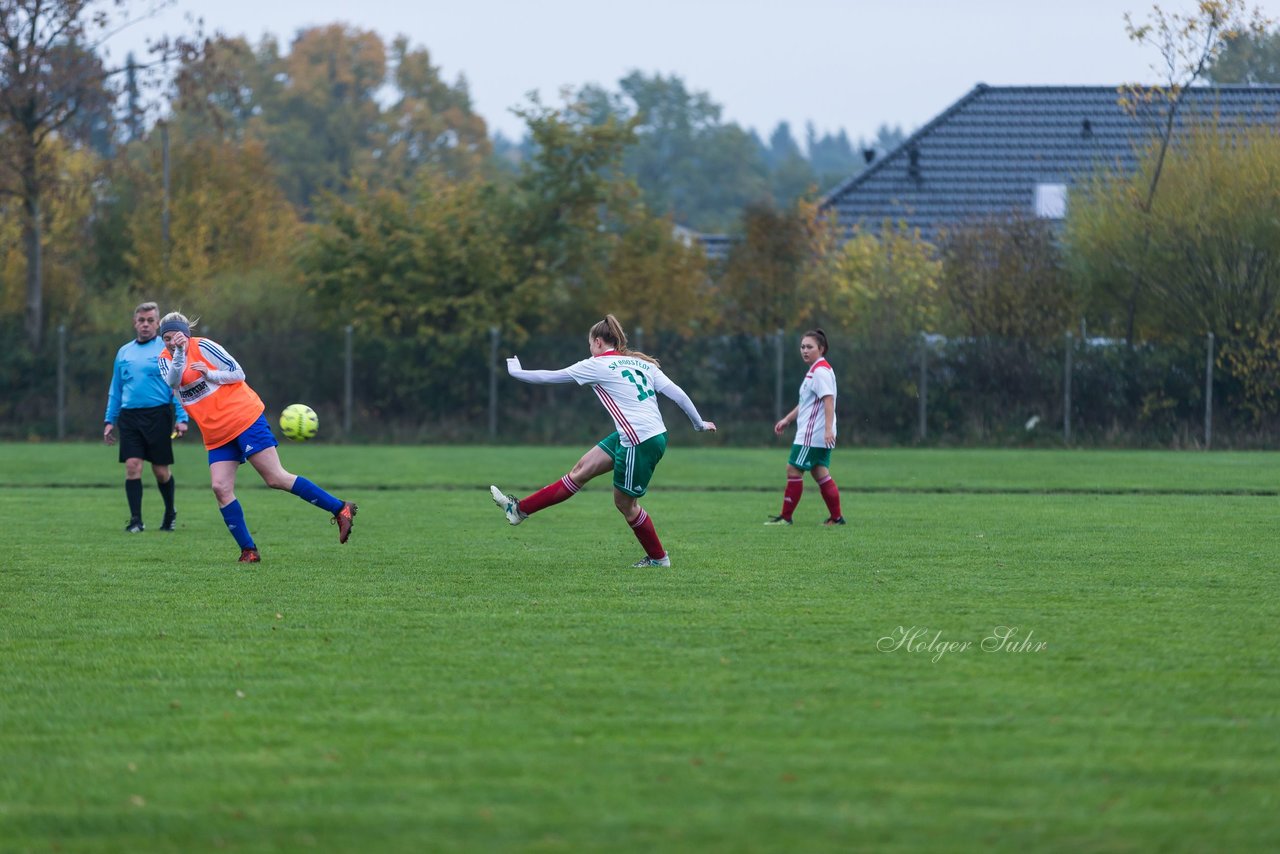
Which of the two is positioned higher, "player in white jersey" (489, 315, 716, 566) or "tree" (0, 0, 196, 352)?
"tree" (0, 0, 196, 352)

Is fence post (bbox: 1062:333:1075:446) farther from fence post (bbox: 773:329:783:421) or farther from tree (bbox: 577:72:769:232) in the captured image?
tree (bbox: 577:72:769:232)

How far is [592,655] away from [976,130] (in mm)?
41721

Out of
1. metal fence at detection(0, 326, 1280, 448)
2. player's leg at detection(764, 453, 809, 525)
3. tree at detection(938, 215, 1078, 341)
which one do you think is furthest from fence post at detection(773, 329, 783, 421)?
player's leg at detection(764, 453, 809, 525)

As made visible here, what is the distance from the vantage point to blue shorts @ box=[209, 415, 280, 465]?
37.1ft

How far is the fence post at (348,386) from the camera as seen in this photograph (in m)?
30.7

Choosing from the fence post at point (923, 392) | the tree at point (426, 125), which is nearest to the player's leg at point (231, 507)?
the fence post at point (923, 392)

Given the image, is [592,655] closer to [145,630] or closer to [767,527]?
[145,630]

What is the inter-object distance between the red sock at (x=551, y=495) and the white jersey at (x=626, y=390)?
0.70 metres

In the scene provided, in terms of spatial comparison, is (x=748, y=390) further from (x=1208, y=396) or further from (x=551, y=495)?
(x=551, y=495)

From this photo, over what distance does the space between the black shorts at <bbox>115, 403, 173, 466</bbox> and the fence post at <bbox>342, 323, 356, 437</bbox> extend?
16662mm

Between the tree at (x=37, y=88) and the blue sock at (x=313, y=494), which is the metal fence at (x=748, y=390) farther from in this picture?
the blue sock at (x=313, y=494)

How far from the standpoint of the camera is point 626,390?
10719mm

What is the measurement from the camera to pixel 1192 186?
93.2ft

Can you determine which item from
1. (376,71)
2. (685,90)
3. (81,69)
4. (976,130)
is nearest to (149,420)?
(81,69)
